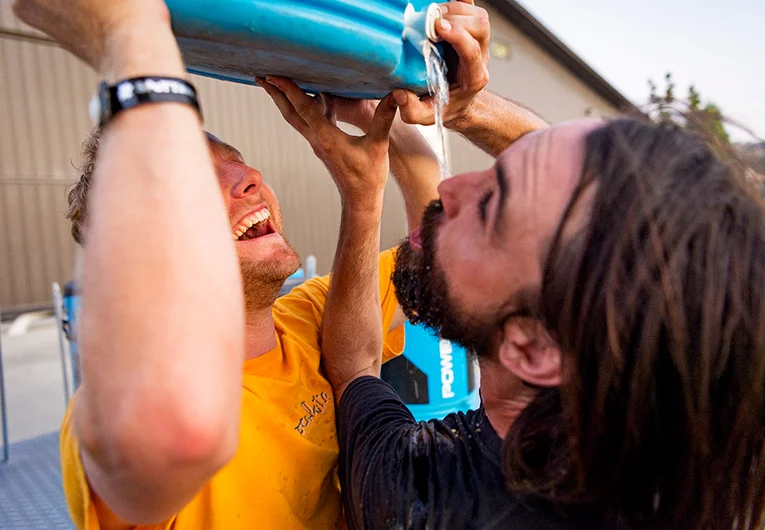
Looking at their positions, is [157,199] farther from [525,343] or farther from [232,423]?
[525,343]

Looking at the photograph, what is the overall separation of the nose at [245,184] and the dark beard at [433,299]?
0.51m

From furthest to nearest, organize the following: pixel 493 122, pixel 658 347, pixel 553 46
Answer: pixel 553 46 < pixel 493 122 < pixel 658 347

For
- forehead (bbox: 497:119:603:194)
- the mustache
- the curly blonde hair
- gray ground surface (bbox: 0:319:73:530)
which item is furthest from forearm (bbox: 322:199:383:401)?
gray ground surface (bbox: 0:319:73:530)

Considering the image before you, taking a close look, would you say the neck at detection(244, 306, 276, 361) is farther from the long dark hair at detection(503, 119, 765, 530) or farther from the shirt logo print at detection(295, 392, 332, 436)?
the long dark hair at detection(503, 119, 765, 530)

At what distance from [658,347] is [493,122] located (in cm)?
105

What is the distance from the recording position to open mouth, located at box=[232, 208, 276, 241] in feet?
5.05

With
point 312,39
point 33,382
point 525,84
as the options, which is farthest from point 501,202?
point 525,84

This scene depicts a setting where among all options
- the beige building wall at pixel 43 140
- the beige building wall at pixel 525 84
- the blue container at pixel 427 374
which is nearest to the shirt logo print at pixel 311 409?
the blue container at pixel 427 374

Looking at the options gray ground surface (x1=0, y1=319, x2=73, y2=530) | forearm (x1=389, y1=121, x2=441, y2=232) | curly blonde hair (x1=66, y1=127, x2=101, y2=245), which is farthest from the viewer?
gray ground surface (x1=0, y1=319, x2=73, y2=530)

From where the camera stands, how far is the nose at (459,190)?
3.93 feet

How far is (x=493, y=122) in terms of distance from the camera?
1737 millimetres

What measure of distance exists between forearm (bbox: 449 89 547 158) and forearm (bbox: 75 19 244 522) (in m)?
1.09

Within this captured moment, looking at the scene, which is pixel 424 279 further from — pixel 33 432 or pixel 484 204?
pixel 33 432

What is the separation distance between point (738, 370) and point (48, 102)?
24.7 ft
